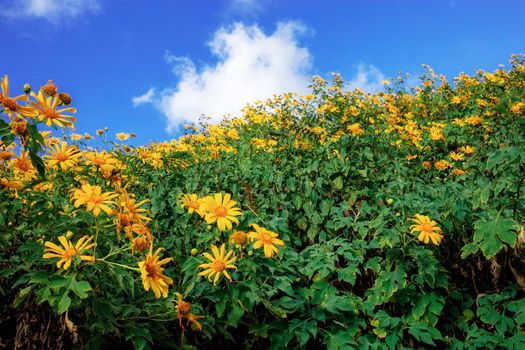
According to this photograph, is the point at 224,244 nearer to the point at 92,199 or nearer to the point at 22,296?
the point at 92,199

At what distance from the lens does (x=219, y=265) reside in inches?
82.7

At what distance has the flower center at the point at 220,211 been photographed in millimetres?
2367

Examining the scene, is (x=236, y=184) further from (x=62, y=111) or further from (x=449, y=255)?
(x=62, y=111)

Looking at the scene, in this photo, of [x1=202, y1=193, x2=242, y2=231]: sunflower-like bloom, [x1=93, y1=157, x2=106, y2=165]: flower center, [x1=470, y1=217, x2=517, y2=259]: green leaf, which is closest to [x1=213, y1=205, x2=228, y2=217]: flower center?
[x1=202, y1=193, x2=242, y2=231]: sunflower-like bloom

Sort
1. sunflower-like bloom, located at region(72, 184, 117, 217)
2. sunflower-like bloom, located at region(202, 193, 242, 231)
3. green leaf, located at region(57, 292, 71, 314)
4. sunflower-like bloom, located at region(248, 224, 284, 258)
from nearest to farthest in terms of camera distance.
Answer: green leaf, located at region(57, 292, 71, 314)
sunflower-like bloom, located at region(72, 184, 117, 217)
sunflower-like bloom, located at region(248, 224, 284, 258)
sunflower-like bloom, located at region(202, 193, 242, 231)

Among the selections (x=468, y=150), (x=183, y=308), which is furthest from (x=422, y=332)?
(x=468, y=150)

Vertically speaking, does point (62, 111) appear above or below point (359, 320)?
above

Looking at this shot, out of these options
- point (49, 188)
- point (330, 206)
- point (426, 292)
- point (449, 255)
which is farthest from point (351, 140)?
point (49, 188)

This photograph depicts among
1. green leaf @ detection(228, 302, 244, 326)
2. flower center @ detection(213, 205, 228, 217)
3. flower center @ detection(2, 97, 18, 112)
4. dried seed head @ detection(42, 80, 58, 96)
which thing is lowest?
green leaf @ detection(228, 302, 244, 326)

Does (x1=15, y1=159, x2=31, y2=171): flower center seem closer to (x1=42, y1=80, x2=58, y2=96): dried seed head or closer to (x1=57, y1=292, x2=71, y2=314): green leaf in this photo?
(x1=42, y1=80, x2=58, y2=96): dried seed head

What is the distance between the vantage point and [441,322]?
2.89 m

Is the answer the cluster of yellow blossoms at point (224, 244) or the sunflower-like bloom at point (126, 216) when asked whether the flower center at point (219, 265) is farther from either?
the sunflower-like bloom at point (126, 216)

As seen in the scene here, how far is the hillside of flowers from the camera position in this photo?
1868 mm

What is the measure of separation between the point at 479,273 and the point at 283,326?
1509 millimetres
